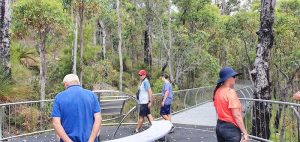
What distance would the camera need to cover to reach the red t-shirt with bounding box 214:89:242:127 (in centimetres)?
561

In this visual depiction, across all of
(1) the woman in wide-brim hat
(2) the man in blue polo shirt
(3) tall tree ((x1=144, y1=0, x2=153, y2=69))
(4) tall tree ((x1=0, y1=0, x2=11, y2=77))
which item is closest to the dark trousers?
(1) the woman in wide-brim hat

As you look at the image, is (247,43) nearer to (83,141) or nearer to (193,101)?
(193,101)

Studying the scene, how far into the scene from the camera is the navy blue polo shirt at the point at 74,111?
4.98 m

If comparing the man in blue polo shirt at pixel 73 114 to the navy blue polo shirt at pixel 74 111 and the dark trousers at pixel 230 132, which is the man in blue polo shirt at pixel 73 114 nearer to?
the navy blue polo shirt at pixel 74 111

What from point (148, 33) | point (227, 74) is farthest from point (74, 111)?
point (148, 33)

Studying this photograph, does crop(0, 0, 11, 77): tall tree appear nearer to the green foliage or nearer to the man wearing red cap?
the green foliage

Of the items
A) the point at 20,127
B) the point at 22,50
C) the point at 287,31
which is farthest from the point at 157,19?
the point at 20,127

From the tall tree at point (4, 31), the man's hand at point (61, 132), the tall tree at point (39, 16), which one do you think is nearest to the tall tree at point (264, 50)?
the tall tree at point (39, 16)

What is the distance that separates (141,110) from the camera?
37.8 feet

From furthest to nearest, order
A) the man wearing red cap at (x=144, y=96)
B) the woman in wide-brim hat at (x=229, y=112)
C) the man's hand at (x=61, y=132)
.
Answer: the man wearing red cap at (x=144, y=96) < the woman in wide-brim hat at (x=229, y=112) < the man's hand at (x=61, y=132)

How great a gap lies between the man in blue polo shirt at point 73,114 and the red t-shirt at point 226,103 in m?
1.75

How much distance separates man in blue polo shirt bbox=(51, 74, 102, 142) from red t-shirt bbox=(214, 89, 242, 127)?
1755mm

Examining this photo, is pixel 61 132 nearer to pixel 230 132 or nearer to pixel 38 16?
pixel 230 132

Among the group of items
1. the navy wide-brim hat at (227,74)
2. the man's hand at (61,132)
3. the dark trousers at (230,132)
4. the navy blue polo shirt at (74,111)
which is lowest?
the dark trousers at (230,132)
